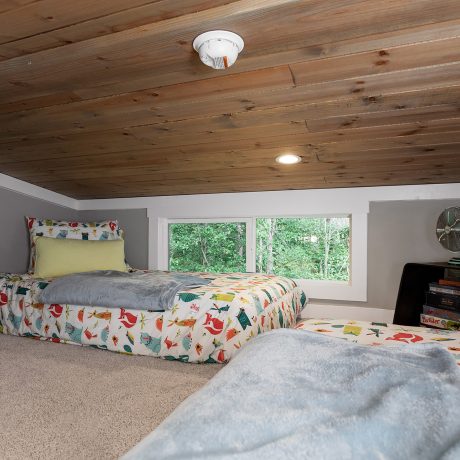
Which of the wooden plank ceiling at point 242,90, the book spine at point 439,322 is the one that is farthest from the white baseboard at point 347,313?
the wooden plank ceiling at point 242,90

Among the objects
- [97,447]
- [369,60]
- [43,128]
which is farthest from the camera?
[43,128]

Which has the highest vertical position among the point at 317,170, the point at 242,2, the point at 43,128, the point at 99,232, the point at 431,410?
the point at 242,2

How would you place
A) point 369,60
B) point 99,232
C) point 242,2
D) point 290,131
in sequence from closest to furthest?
point 242,2 < point 369,60 < point 290,131 < point 99,232

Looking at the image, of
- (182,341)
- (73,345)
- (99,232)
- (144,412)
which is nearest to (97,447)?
(144,412)

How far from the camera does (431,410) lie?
26.0 inches

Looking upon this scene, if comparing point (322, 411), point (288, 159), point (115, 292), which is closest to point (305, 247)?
point (288, 159)

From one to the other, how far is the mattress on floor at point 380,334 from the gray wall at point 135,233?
2.61 m

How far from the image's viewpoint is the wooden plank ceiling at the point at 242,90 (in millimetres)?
1413

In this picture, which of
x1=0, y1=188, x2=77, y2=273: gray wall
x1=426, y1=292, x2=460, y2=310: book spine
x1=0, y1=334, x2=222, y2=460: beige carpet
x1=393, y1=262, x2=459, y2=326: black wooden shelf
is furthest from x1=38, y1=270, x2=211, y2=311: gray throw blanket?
x1=426, y1=292, x2=460, y2=310: book spine

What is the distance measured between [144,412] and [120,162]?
207 cm

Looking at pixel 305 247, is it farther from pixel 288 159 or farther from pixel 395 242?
pixel 288 159

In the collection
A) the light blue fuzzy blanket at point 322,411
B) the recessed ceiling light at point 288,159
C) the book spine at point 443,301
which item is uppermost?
the recessed ceiling light at point 288,159

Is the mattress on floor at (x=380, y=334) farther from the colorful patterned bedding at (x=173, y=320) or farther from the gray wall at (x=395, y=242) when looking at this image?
the gray wall at (x=395, y=242)

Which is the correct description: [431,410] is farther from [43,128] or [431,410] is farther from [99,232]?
[99,232]
